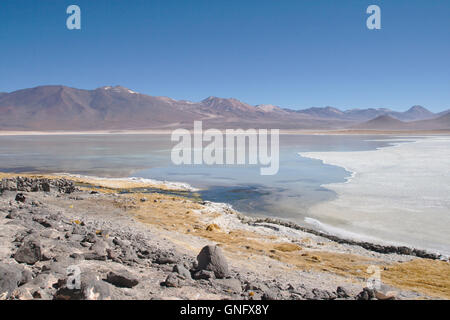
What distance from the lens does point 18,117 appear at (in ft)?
531

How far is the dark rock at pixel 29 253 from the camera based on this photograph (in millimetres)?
3928

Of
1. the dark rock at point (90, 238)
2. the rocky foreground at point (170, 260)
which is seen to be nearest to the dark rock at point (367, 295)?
the rocky foreground at point (170, 260)

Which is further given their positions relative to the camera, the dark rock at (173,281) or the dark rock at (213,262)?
the dark rock at (213,262)

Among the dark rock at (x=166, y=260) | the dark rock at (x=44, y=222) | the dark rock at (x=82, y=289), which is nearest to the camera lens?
the dark rock at (x=82, y=289)

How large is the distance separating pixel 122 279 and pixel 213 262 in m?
1.06

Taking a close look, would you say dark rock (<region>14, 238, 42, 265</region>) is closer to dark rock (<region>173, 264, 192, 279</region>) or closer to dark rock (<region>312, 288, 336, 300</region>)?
dark rock (<region>173, 264, 192, 279</region>)

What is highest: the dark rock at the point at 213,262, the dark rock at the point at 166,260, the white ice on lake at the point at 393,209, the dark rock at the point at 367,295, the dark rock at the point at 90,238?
the dark rock at the point at 90,238

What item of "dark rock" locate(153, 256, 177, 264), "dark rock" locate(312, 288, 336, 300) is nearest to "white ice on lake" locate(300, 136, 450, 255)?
"dark rock" locate(312, 288, 336, 300)

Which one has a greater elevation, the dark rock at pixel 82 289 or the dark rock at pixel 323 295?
the dark rock at pixel 82 289

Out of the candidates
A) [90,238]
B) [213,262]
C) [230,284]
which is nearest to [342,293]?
[230,284]

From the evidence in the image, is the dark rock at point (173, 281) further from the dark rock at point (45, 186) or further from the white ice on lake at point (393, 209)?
the dark rock at point (45, 186)
